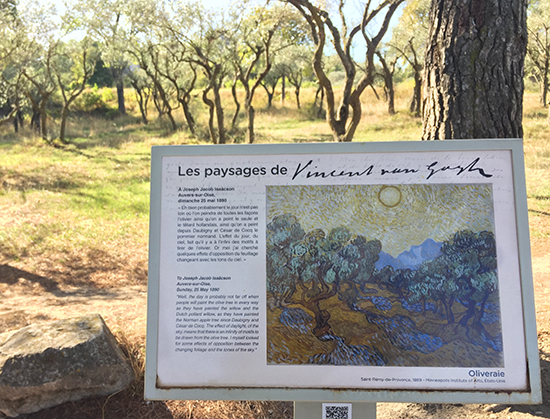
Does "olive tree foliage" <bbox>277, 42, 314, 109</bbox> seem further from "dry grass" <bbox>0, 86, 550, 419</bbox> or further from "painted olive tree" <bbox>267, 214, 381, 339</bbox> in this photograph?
"painted olive tree" <bbox>267, 214, 381, 339</bbox>

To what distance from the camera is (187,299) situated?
1.84 meters

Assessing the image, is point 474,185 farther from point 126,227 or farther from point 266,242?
point 126,227

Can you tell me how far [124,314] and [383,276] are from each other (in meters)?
3.26

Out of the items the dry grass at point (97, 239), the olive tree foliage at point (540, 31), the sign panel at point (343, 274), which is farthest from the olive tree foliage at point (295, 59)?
the sign panel at point (343, 274)

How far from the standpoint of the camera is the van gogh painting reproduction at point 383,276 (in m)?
1.77

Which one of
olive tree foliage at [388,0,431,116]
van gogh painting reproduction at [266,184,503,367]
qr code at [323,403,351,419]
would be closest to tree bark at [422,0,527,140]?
van gogh painting reproduction at [266,184,503,367]

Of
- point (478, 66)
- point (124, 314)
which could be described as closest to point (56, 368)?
point (124, 314)

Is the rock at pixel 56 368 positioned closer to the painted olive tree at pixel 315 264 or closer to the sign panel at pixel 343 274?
the sign panel at pixel 343 274

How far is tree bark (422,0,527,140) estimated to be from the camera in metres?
2.70

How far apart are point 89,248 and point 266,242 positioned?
6.36 metres

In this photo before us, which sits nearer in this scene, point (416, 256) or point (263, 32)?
point (416, 256)

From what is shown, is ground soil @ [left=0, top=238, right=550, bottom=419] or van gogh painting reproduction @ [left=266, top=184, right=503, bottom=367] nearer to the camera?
van gogh painting reproduction @ [left=266, top=184, right=503, bottom=367]

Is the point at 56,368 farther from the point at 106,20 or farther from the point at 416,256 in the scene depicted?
the point at 106,20

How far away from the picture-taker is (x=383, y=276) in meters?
1.82
